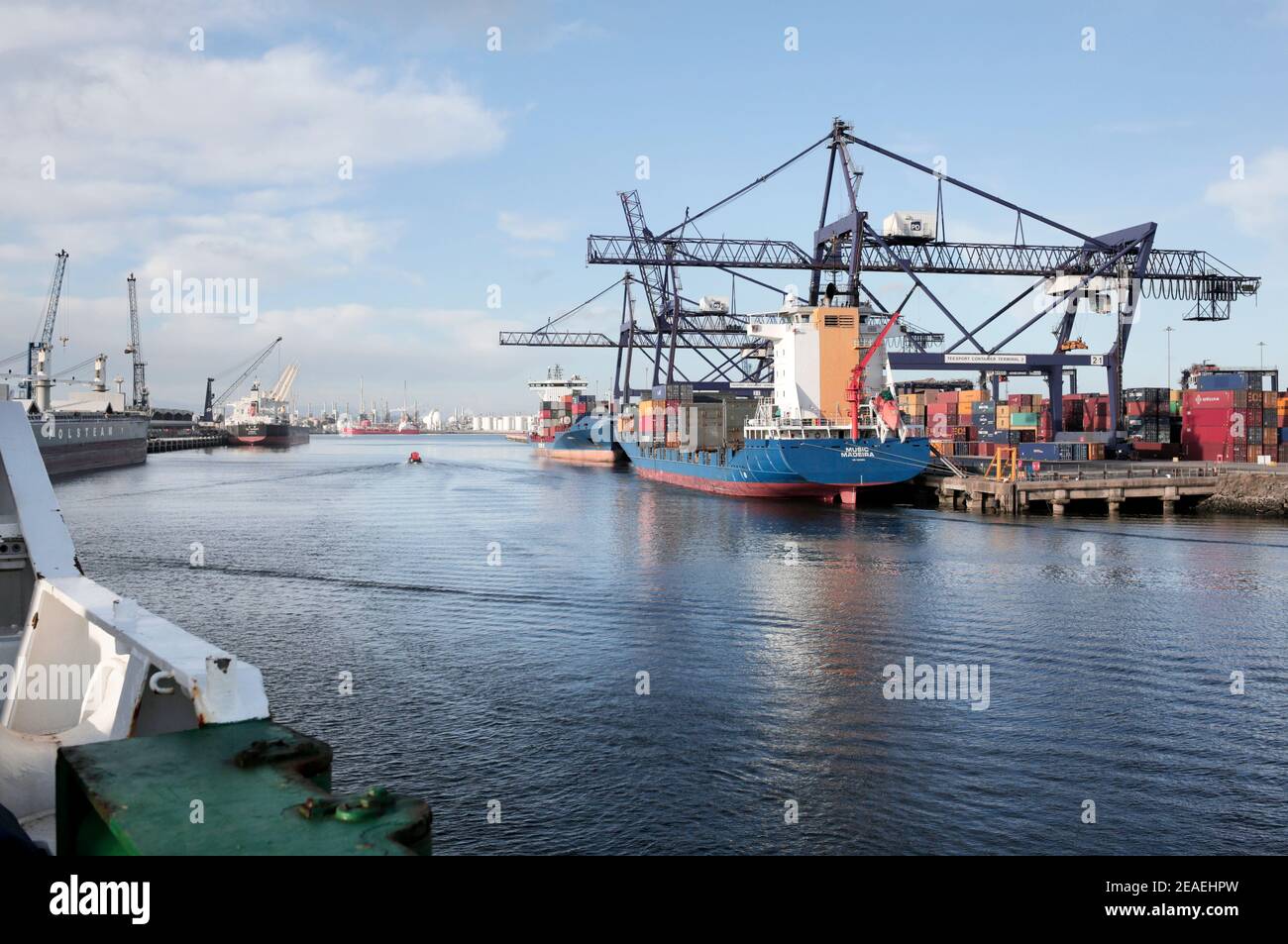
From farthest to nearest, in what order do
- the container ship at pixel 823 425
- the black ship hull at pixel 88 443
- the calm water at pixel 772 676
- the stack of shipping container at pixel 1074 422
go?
1. the black ship hull at pixel 88 443
2. the stack of shipping container at pixel 1074 422
3. the container ship at pixel 823 425
4. the calm water at pixel 772 676

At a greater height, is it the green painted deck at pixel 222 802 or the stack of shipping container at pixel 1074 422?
the stack of shipping container at pixel 1074 422

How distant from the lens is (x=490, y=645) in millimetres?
18234

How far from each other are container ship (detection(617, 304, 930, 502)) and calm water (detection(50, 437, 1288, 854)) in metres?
10.5

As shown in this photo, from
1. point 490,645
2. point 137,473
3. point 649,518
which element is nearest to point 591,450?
point 137,473

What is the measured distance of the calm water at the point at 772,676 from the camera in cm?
1034

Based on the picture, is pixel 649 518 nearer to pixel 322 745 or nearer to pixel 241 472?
pixel 322 745

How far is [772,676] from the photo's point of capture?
53.1 ft

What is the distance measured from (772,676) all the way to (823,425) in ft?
115

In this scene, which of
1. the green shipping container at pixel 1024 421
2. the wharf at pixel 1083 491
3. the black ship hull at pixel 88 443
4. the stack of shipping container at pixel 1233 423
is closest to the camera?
the wharf at pixel 1083 491

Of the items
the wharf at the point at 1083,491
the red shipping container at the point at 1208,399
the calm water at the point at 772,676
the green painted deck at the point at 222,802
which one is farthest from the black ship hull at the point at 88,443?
the red shipping container at the point at 1208,399

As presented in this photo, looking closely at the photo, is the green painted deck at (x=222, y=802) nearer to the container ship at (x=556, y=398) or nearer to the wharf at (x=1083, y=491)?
the wharf at (x=1083, y=491)

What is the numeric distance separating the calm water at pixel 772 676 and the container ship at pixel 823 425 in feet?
34.4

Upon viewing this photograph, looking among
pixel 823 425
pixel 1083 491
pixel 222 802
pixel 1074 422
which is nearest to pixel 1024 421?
pixel 1074 422

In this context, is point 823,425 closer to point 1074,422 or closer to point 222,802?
point 1074,422
